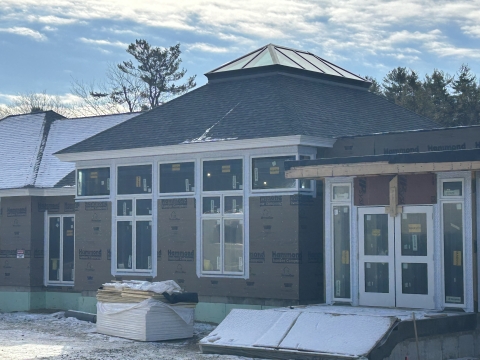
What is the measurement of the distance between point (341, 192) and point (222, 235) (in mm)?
3373

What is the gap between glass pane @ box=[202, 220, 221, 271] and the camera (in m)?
19.5

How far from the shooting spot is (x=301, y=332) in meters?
14.4

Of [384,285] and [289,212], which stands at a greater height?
[289,212]

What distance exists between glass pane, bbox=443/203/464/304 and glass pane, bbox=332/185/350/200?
2.21m

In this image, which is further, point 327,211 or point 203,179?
point 203,179

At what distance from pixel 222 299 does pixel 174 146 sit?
3.84 meters

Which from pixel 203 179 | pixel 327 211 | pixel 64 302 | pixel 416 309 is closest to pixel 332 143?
pixel 327 211

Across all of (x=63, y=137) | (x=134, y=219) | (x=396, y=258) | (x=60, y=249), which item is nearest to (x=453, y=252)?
(x=396, y=258)

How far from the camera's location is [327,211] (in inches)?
693

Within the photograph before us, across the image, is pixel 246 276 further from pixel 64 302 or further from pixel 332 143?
pixel 64 302

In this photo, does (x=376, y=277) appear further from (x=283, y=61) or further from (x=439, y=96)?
(x=439, y=96)

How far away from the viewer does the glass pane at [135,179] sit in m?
20.6

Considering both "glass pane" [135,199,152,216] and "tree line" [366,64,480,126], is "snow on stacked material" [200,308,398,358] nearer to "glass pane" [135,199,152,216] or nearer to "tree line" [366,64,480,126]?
"glass pane" [135,199,152,216]

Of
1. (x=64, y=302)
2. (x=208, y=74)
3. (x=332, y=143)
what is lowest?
(x=64, y=302)
